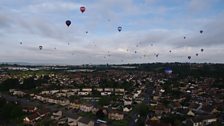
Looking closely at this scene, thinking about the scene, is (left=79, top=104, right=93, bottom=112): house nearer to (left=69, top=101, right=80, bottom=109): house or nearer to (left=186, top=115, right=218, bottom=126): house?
(left=69, top=101, right=80, bottom=109): house

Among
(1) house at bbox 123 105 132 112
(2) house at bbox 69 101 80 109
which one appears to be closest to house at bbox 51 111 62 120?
(2) house at bbox 69 101 80 109

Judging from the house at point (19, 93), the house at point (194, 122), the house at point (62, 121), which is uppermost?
the house at point (19, 93)

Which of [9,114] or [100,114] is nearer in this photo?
[9,114]

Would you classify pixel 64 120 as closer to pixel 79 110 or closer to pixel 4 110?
pixel 4 110

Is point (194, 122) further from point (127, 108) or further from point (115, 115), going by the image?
point (127, 108)

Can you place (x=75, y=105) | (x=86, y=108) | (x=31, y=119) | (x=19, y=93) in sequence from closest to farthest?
(x=31, y=119) → (x=86, y=108) → (x=75, y=105) → (x=19, y=93)

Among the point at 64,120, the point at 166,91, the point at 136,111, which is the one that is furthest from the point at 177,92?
the point at 64,120

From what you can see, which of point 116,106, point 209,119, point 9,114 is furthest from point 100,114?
point 209,119

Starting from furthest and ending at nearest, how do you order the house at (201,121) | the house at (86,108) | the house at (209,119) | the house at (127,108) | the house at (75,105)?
the house at (75,105), the house at (86,108), the house at (127,108), the house at (209,119), the house at (201,121)

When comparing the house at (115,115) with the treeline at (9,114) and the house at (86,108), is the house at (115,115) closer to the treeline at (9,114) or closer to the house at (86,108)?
the house at (86,108)

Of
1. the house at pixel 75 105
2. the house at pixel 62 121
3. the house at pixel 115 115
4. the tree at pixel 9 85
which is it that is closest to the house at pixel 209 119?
the house at pixel 115 115

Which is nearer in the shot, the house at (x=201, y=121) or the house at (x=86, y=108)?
the house at (x=201, y=121)
